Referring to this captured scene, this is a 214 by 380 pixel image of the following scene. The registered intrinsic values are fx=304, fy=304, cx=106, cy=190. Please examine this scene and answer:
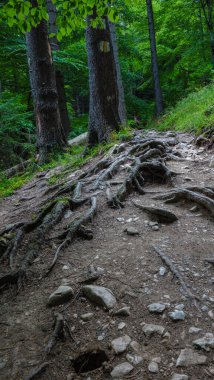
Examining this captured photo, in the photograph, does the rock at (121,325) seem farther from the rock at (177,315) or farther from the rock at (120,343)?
the rock at (177,315)

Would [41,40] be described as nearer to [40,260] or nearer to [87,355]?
[40,260]

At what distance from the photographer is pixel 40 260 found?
3.55 metres

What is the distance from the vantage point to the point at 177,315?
247 cm

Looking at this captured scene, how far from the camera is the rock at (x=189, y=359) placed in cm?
203

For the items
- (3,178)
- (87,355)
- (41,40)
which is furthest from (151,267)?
(41,40)

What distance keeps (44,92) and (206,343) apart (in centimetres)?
854

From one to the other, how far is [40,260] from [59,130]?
263 inches

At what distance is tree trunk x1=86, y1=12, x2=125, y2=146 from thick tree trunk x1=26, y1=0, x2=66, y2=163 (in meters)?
1.21

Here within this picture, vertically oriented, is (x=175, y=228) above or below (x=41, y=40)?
below

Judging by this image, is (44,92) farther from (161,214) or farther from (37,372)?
(37,372)

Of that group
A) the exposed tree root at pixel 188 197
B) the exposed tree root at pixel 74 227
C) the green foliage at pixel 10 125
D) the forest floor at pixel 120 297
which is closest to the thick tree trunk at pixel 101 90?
the green foliage at pixel 10 125

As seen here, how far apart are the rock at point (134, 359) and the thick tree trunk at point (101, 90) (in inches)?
279

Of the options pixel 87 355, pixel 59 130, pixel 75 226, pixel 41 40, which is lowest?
pixel 87 355

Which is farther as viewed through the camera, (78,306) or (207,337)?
(78,306)
